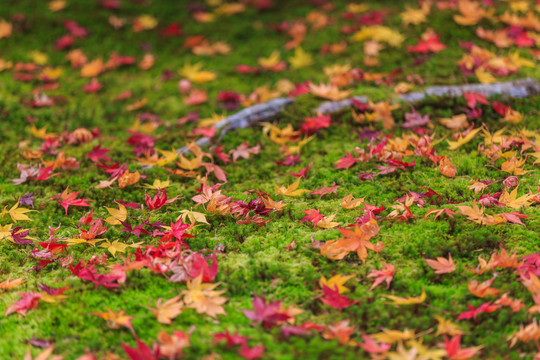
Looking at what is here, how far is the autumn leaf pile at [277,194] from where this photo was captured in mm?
1919

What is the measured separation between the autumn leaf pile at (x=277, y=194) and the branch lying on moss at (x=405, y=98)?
9 centimetres

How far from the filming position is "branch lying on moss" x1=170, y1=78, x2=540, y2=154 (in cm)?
365

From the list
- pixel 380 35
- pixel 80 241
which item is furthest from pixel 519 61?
pixel 80 241

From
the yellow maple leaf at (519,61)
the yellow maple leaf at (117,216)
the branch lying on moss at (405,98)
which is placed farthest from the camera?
the yellow maple leaf at (519,61)

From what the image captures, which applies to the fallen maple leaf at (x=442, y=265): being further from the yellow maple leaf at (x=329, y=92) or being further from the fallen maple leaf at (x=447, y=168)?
the yellow maple leaf at (x=329, y=92)

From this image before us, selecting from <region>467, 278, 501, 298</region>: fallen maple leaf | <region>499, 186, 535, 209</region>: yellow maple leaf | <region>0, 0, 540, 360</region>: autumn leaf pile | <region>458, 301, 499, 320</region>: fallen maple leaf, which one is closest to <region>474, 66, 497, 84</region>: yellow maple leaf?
<region>0, 0, 540, 360</region>: autumn leaf pile

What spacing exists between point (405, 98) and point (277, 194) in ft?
5.17

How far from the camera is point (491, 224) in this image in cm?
237

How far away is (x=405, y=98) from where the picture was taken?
3.69 m

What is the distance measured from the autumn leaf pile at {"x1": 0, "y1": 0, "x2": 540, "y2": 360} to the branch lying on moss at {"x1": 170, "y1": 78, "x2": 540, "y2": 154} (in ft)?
0.28

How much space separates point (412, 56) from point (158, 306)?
354cm

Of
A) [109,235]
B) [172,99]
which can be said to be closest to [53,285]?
[109,235]

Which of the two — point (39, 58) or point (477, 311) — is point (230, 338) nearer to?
point (477, 311)

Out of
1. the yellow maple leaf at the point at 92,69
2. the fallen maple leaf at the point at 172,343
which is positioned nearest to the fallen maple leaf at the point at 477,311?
the fallen maple leaf at the point at 172,343
